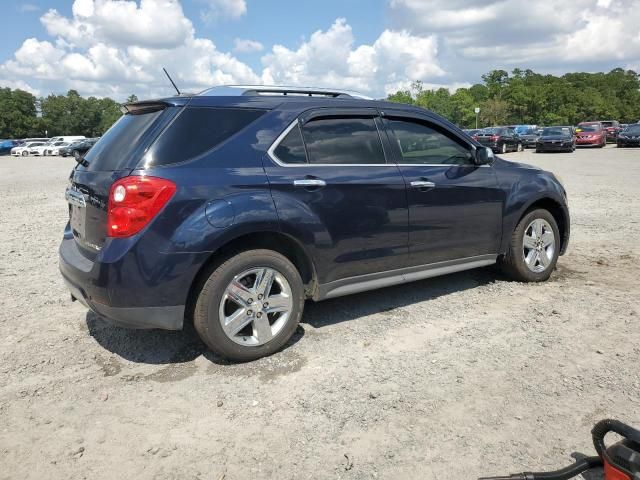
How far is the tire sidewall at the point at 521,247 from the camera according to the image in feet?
17.3

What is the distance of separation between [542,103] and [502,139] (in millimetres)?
56198

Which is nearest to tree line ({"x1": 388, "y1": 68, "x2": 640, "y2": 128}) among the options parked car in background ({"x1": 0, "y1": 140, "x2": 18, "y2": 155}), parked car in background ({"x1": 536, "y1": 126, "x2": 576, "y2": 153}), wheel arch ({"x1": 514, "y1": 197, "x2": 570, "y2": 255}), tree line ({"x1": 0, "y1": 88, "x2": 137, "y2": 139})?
parked car in background ({"x1": 536, "y1": 126, "x2": 576, "y2": 153})

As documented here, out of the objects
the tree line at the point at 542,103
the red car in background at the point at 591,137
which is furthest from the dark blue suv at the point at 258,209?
the tree line at the point at 542,103

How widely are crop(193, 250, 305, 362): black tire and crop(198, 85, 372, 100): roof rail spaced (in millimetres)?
→ 1193

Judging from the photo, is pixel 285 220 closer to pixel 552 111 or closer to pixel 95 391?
pixel 95 391

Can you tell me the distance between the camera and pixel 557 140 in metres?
30.8

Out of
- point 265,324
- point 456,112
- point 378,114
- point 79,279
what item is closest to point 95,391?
point 79,279

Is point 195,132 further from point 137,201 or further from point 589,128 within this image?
point 589,128

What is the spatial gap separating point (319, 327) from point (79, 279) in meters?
1.85

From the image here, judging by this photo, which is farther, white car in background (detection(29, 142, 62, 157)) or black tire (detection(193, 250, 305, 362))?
white car in background (detection(29, 142, 62, 157))

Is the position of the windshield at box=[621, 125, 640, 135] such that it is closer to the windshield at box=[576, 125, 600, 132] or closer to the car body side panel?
the windshield at box=[576, 125, 600, 132]

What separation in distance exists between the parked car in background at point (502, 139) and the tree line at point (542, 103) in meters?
43.8

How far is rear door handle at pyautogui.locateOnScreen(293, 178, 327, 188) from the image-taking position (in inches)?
151

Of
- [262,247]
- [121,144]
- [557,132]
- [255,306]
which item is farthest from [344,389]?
[557,132]
